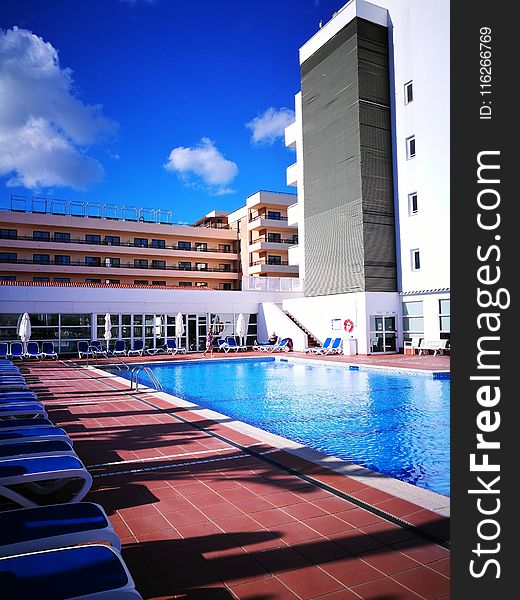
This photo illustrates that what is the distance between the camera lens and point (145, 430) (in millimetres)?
7652

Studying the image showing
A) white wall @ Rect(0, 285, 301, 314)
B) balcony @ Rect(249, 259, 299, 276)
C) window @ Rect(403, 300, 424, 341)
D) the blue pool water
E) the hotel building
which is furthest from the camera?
balcony @ Rect(249, 259, 299, 276)

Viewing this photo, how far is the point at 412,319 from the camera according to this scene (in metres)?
23.8

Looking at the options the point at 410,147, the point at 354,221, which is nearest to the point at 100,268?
the point at 354,221

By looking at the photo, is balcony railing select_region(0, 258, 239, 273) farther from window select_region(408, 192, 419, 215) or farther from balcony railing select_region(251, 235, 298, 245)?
window select_region(408, 192, 419, 215)

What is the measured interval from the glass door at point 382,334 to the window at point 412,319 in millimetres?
574

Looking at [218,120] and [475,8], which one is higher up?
[218,120]

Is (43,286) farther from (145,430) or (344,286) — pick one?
(145,430)

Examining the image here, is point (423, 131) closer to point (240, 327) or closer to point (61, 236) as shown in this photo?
point (240, 327)

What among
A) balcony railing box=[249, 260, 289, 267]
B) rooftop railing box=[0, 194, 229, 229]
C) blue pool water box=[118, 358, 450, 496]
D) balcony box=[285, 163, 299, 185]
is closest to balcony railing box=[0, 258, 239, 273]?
rooftop railing box=[0, 194, 229, 229]

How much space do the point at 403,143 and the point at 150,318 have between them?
16367 mm

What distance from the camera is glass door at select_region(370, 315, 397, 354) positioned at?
77.0ft

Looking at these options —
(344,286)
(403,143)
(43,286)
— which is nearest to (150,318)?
(43,286)

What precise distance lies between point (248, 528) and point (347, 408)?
7.09m

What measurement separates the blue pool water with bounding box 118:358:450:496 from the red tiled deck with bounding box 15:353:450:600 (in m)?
1.87
